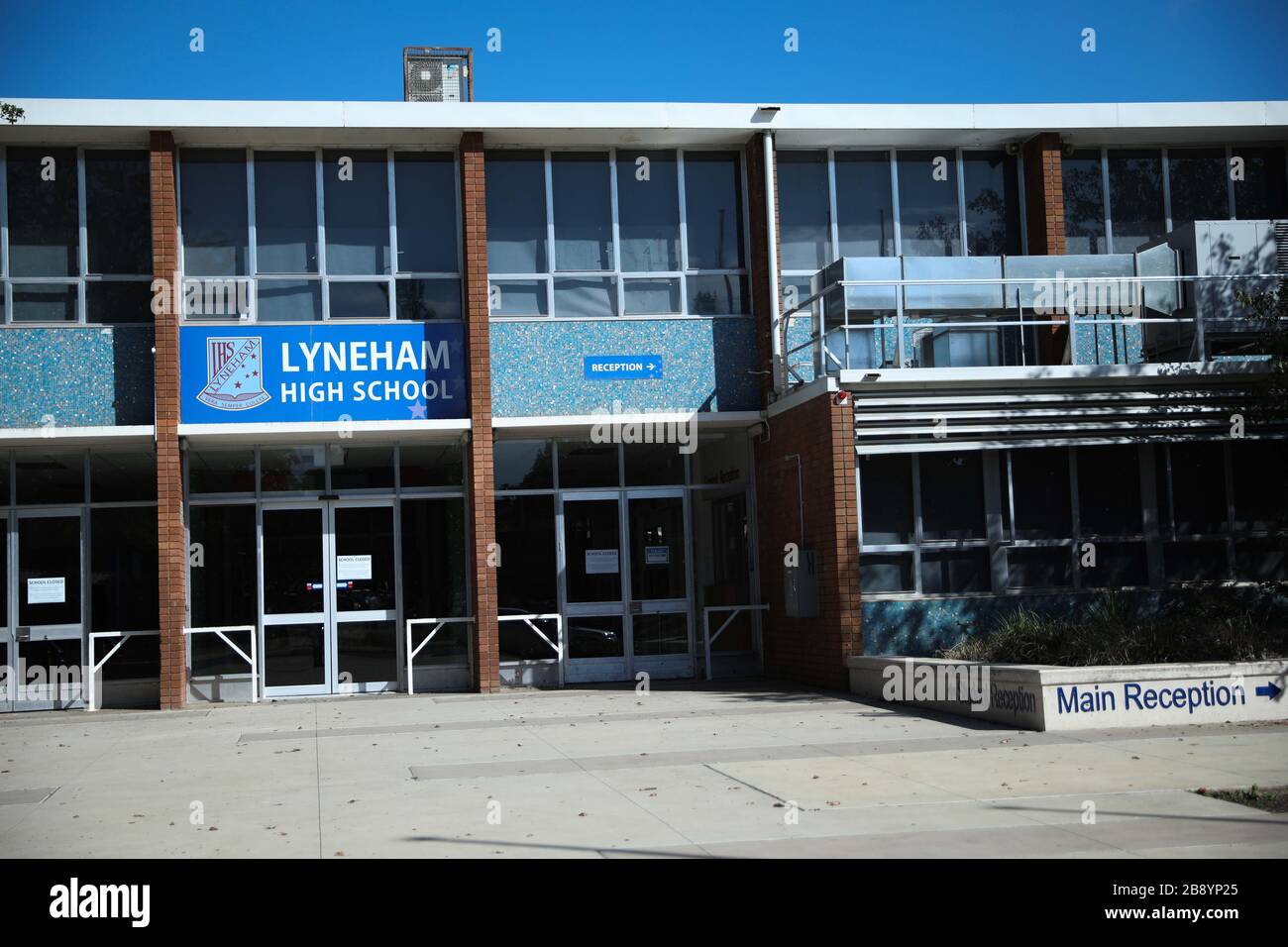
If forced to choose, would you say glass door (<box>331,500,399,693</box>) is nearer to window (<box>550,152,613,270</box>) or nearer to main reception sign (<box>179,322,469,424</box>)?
main reception sign (<box>179,322,469,424</box>)

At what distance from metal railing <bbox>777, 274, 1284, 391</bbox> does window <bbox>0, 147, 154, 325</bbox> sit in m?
8.29

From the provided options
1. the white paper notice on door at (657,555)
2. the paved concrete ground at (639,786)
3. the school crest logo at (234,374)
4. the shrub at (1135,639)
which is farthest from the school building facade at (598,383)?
the paved concrete ground at (639,786)

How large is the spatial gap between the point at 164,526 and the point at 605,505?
18.6 ft

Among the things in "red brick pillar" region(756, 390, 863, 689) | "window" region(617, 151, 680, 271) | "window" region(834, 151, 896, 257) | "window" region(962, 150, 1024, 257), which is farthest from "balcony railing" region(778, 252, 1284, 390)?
"window" region(617, 151, 680, 271)

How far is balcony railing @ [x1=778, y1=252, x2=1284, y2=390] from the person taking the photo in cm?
1567

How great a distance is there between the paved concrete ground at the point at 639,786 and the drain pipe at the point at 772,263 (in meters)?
4.64

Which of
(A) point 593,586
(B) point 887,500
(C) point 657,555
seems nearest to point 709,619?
(C) point 657,555

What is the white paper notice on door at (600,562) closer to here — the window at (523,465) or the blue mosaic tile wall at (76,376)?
the window at (523,465)

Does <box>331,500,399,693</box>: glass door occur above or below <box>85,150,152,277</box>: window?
below

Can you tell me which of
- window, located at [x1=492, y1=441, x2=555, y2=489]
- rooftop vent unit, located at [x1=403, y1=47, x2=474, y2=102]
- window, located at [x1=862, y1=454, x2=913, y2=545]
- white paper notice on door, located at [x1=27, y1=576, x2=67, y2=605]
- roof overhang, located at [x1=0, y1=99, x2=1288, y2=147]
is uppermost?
rooftop vent unit, located at [x1=403, y1=47, x2=474, y2=102]

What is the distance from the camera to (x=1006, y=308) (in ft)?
53.1

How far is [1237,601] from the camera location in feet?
49.5

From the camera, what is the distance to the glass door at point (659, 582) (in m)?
17.7
